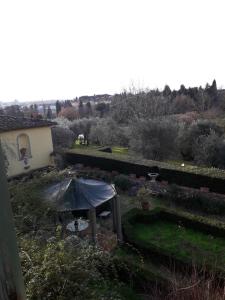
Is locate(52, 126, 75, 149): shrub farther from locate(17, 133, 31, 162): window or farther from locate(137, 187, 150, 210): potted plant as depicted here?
locate(137, 187, 150, 210): potted plant

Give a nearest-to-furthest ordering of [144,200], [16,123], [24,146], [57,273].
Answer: [57,273], [144,200], [16,123], [24,146]

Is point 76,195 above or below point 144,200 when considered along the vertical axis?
above

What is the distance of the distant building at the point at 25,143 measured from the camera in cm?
1659

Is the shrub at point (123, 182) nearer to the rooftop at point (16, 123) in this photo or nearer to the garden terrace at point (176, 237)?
the garden terrace at point (176, 237)

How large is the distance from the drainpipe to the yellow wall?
1518 cm

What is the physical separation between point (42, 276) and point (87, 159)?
634 inches

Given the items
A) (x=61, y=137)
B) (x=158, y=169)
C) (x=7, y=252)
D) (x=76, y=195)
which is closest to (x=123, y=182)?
(x=158, y=169)

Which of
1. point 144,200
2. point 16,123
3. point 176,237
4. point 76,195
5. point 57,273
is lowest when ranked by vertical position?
point 176,237

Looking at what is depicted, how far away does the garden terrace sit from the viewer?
8688 millimetres

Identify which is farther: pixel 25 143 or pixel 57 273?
pixel 25 143

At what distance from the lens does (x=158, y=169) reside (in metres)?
16.0

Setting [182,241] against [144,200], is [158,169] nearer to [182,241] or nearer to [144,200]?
[144,200]

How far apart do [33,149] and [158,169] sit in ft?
24.2

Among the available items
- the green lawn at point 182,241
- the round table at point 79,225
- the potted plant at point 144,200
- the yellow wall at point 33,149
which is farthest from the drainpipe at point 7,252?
the yellow wall at point 33,149
